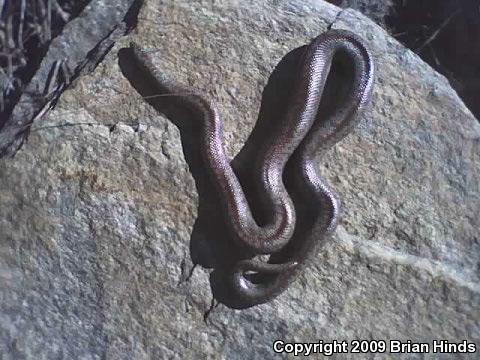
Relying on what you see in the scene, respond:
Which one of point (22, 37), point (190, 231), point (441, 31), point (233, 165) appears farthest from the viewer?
point (441, 31)

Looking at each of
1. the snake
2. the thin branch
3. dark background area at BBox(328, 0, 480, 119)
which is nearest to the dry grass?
the snake

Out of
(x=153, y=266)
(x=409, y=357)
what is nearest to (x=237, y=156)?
(x=153, y=266)

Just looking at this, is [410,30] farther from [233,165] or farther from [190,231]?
[190,231]

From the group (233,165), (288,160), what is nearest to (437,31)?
(288,160)

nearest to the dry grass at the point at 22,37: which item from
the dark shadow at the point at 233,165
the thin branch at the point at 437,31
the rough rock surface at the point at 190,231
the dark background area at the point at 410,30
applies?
the dark background area at the point at 410,30

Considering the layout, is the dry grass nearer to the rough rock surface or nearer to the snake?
the rough rock surface
